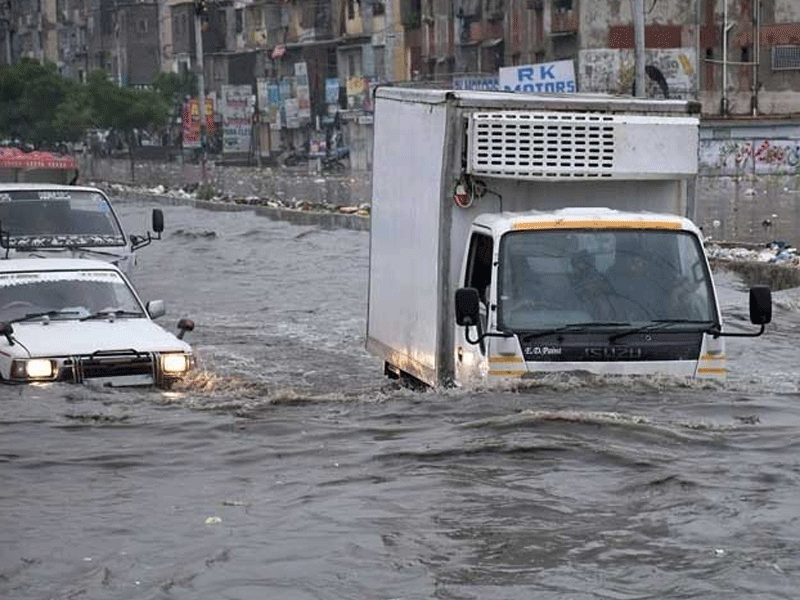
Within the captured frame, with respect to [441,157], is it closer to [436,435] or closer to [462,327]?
[462,327]

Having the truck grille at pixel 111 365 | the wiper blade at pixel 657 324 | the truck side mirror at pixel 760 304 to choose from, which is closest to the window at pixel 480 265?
the wiper blade at pixel 657 324

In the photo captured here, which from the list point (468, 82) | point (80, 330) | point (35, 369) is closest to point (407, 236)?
point (80, 330)

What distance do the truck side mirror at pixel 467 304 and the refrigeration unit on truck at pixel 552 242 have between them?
12mm

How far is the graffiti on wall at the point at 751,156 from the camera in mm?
68375

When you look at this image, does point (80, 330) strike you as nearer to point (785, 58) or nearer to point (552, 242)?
point (552, 242)

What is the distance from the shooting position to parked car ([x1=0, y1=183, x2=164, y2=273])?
76.4 feet

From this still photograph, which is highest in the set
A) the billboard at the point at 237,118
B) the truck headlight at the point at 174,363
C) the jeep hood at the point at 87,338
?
the jeep hood at the point at 87,338

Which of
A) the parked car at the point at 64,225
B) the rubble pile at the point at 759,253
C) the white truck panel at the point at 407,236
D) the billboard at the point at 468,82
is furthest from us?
the rubble pile at the point at 759,253

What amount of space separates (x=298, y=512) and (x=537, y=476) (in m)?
1.60

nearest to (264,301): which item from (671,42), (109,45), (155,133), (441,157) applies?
(441,157)

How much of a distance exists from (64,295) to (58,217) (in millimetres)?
7772

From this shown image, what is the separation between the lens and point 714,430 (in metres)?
12.4

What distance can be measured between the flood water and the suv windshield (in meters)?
1.09

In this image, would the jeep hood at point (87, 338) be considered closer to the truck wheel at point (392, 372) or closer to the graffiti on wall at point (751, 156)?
the truck wheel at point (392, 372)
